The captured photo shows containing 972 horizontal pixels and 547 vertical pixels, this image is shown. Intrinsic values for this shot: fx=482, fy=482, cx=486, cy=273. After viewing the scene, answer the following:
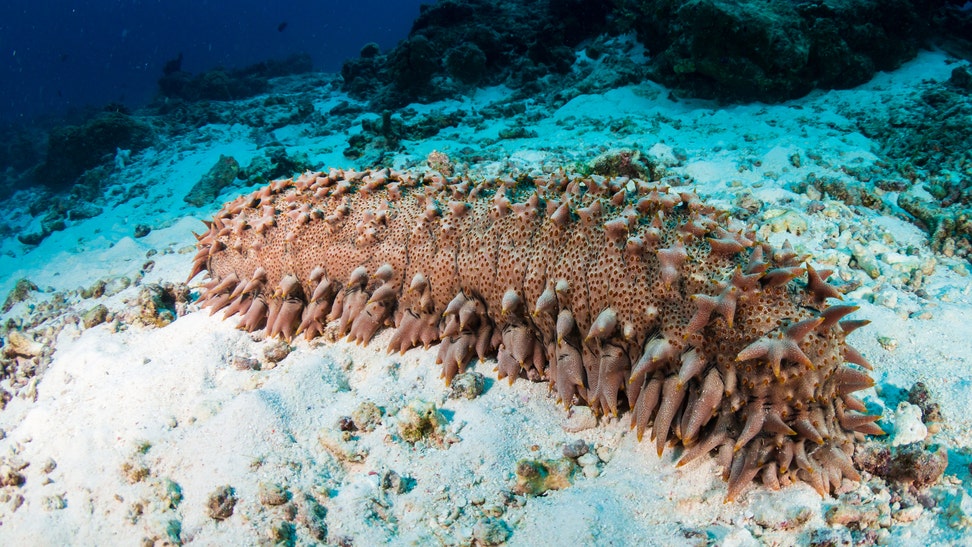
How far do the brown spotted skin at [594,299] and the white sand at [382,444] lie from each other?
0.15 m

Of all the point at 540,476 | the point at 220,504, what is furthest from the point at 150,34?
the point at 540,476

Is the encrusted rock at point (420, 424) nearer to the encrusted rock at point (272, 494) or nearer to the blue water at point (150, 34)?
the encrusted rock at point (272, 494)

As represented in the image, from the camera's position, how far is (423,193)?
2682mm

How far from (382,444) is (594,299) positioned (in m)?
1.22

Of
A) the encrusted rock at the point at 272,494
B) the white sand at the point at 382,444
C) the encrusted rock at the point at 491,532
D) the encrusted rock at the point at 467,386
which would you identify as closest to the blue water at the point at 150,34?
the white sand at the point at 382,444

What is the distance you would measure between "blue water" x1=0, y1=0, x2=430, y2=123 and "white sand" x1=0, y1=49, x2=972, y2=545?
1759 inches

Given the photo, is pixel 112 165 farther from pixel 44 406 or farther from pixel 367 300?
pixel 367 300

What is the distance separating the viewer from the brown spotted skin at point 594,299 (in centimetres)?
172

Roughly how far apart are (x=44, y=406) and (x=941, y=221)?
19.5 feet

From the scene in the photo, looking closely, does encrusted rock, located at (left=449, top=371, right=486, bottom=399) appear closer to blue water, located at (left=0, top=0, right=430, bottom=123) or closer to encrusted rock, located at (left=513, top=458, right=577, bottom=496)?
encrusted rock, located at (left=513, top=458, right=577, bottom=496)

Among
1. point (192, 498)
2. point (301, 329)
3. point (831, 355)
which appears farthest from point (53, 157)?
point (831, 355)

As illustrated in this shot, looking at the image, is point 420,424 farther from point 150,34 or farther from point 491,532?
point 150,34

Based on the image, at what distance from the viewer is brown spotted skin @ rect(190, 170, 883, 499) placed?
1.72 m

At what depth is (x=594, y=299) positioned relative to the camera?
2053 mm
